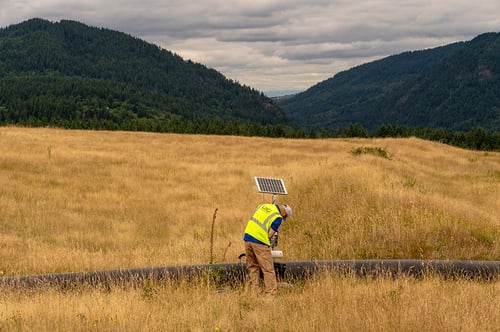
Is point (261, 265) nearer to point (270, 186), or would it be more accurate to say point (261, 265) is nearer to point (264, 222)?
point (264, 222)

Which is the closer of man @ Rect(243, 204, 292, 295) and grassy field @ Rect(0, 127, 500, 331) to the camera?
grassy field @ Rect(0, 127, 500, 331)

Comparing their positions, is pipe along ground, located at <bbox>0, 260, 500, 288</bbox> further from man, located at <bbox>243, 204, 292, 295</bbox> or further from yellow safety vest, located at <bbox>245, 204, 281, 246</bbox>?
yellow safety vest, located at <bbox>245, 204, 281, 246</bbox>

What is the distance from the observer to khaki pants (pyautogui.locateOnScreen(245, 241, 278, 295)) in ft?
27.8

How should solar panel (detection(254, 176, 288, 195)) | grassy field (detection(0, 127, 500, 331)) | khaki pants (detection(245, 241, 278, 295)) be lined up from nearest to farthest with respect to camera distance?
1. grassy field (detection(0, 127, 500, 331))
2. khaki pants (detection(245, 241, 278, 295))
3. solar panel (detection(254, 176, 288, 195))

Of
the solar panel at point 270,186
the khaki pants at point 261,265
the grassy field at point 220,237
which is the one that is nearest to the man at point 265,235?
the khaki pants at point 261,265

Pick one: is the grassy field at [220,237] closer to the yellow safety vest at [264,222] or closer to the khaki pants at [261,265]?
the khaki pants at [261,265]

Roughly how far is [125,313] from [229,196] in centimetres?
1381

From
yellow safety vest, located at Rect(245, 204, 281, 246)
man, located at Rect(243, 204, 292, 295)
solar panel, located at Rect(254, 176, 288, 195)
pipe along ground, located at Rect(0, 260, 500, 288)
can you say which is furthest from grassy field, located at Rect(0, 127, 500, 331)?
solar panel, located at Rect(254, 176, 288, 195)

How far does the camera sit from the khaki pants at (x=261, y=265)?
27.8 feet

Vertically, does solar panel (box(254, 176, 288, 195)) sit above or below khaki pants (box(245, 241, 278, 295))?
above

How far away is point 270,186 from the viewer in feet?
34.0

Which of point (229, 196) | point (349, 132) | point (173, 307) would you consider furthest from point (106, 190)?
point (349, 132)

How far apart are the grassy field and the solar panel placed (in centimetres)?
219

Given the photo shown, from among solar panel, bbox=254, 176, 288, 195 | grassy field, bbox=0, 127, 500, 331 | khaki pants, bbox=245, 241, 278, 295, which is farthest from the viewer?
solar panel, bbox=254, 176, 288, 195
